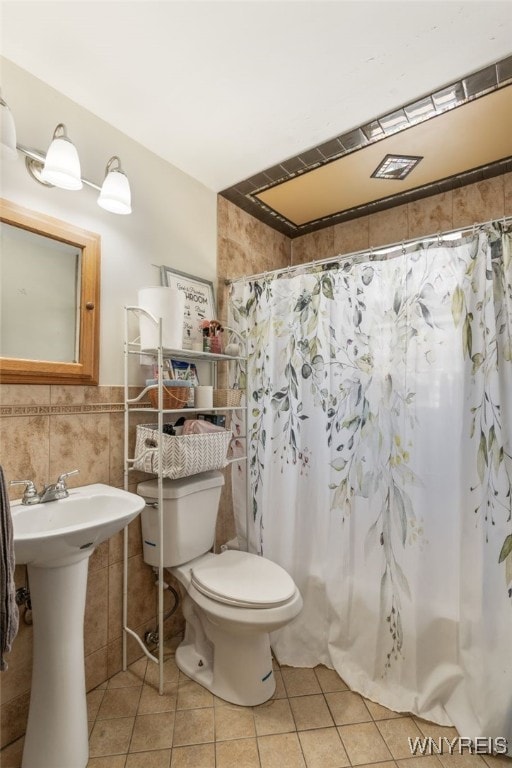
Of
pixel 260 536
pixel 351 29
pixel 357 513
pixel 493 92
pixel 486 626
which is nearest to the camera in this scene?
pixel 351 29

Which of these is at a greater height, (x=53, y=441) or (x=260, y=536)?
(x=53, y=441)

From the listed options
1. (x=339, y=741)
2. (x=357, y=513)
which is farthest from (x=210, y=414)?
(x=339, y=741)

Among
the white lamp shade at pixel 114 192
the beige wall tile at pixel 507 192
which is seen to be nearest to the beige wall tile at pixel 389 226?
the beige wall tile at pixel 507 192

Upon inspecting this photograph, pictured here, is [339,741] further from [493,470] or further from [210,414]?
[210,414]

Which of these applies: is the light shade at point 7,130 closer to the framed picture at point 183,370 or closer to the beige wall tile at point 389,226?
the framed picture at point 183,370

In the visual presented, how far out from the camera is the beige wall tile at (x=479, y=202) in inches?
79.3

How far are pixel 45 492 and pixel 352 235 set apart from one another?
229 cm

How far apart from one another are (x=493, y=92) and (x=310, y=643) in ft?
8.07

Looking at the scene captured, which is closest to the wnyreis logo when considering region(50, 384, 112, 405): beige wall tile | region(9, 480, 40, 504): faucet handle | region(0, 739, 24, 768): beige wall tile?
region(0, 739, 24, 768): beige wall tile

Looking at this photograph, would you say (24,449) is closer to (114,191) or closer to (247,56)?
(114,191)

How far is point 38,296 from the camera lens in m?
1.42

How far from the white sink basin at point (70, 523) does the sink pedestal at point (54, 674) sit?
3.7 inches

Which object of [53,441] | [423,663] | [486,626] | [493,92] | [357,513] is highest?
[493,92]

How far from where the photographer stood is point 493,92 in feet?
4.81
